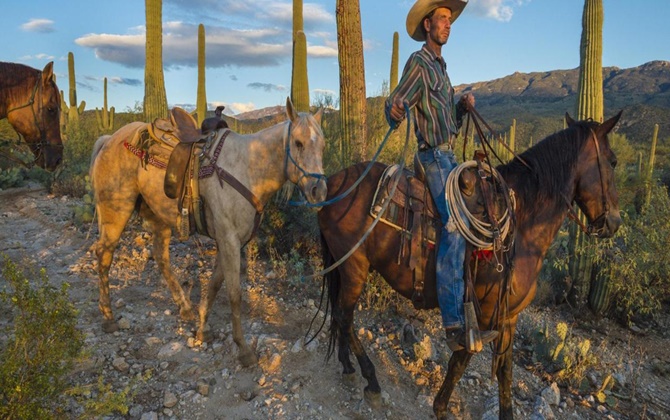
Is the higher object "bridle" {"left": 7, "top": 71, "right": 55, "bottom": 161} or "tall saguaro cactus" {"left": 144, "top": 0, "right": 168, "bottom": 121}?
"tall saguaro cactus" {"left": 144, "top": 0, "right": 168, "bottom": 121}

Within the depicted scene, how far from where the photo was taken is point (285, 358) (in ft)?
12.0

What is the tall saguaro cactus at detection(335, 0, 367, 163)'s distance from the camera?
527cm

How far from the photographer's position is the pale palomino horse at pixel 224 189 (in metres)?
3.34

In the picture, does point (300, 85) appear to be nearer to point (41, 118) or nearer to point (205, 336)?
point (41, 118)

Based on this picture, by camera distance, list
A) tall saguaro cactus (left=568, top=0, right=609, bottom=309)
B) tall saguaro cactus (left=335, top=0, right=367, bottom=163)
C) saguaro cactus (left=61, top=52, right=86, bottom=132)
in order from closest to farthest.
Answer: tall saguaro cactus (left=335, top=0, right=367, bottom=163) → tall saguaro cactus (left=568, top=0, right=609, bottom=309) → saguaro cactus (left=61, top=52, right=86, bottom=132)

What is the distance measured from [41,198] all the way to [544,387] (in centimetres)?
1090

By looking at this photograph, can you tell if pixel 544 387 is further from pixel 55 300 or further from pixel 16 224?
pixel 16 224

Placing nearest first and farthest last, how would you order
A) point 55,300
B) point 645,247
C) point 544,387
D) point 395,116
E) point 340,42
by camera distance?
point 55,300 → point 395,116 → point 544,387 → point 340,42 → point 645,247

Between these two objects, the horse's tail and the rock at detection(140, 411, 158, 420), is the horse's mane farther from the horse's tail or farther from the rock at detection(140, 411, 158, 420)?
the rock at detection(140, 411, 158, 420)

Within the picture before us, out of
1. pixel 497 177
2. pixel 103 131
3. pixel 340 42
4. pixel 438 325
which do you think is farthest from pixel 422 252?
pixel 103 131

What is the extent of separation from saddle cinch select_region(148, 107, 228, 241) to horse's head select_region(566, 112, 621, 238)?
3234 mm

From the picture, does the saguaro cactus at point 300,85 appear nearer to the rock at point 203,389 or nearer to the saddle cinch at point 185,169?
the saddle cinch at point 185,169

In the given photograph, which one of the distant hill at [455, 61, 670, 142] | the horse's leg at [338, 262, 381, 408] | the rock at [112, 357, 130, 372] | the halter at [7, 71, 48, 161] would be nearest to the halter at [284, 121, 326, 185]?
the horse's leg at [338, 262, 381, 408]

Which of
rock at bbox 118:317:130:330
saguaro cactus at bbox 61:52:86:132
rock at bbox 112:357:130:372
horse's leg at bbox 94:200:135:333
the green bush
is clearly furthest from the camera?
saguaro cactus at bbox 61:52:86:132
